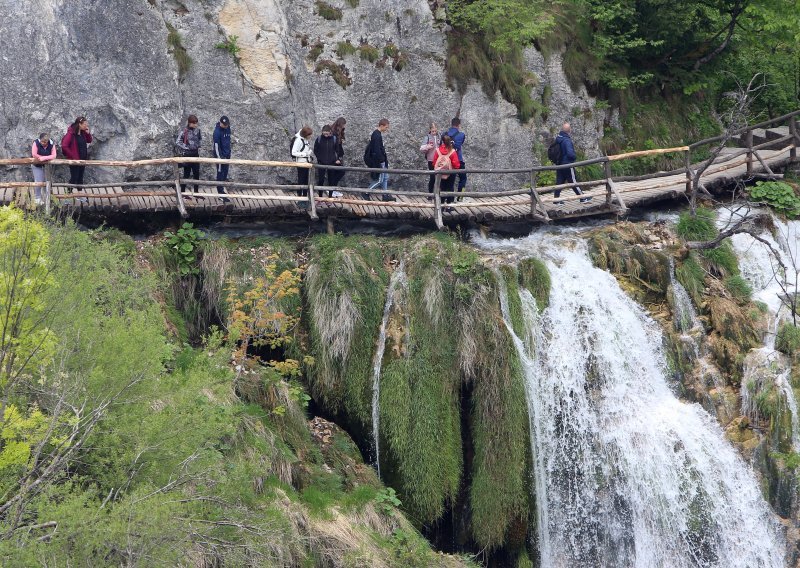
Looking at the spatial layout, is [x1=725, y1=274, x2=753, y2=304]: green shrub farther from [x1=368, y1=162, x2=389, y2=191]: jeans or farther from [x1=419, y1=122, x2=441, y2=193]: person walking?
[x1=368, y1=162, x2=389, y2=191]: jeans

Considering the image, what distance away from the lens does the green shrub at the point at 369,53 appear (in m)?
21.1

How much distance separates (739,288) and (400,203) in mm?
5625

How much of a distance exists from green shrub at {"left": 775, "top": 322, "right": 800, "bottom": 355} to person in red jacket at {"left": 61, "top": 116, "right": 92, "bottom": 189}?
1104 centimetres

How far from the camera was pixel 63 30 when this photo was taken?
59.8ft

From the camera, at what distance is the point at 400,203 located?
18.1 meters

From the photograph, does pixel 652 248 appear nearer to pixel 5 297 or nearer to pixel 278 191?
pixel 278 191

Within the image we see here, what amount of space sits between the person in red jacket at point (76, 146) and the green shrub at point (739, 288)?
10.4 meters

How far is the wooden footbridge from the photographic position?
1666 centimetres

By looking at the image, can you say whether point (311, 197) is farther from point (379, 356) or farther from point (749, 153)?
point (749, 153)

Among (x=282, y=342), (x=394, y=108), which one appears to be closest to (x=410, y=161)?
(x=394, y=108)

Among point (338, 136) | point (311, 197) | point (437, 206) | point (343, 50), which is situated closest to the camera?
point (311, 197)

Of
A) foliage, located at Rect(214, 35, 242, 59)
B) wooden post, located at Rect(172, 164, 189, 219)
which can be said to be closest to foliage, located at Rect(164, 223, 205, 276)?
wooden post, located at Rect(172, 164, 189, 219)

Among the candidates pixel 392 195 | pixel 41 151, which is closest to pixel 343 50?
pixel 392 195

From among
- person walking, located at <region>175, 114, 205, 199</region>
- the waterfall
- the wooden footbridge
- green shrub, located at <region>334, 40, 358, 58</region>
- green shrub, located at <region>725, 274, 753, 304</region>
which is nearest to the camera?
the waterfall
